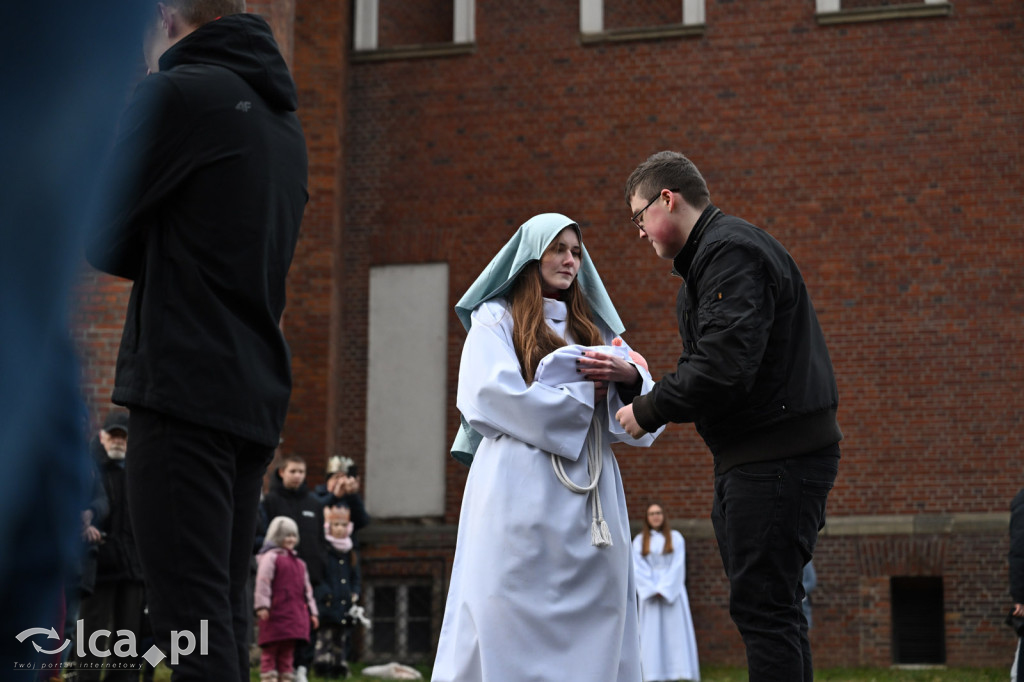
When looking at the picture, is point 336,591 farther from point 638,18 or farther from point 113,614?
point 638,18

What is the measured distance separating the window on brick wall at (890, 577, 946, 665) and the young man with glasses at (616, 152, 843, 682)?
12831 millimetres

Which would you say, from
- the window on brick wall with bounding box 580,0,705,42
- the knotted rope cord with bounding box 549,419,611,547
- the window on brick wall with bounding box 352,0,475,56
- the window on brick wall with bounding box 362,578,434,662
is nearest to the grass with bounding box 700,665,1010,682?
the window on brick wall with bounding box 362,578,434,662

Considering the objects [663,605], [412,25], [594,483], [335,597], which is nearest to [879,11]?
[412,25]

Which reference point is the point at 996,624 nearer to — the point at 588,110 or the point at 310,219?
the point at 588,110

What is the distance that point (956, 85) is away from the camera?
1675cm

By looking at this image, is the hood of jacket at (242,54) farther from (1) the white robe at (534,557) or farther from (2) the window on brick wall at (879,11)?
(2) the window on brick wall at (879,11)

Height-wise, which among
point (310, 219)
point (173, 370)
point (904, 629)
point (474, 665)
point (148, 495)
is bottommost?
point (904, 629)

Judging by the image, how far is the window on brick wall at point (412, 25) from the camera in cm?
1830

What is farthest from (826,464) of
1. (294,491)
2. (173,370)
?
(294,491)

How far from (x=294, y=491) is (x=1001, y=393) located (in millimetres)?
9443

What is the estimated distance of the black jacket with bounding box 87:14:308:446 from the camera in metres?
2.80

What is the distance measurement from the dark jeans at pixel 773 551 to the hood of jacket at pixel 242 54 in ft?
6.84

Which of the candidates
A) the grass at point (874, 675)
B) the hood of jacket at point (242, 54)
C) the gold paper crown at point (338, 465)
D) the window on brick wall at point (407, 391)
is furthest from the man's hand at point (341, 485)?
the hood of jacket at point (242, 54)

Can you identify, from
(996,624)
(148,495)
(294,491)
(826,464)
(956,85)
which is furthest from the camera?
(956,85)
